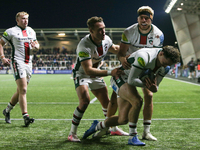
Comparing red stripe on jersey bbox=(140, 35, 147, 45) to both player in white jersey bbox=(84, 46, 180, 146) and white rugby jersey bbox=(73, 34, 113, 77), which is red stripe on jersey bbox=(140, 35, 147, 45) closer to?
white rugby jersey bbox=(73, 34, 113, 77)

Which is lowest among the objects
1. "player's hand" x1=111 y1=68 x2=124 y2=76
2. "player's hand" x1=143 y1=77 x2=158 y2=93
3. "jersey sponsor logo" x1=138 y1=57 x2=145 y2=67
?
"player's hand" x1=143 y1=77 x2=158 y2=93

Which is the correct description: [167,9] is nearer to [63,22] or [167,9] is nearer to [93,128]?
[93,128]

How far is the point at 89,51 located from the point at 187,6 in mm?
31600

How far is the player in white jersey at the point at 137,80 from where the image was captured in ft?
11.4

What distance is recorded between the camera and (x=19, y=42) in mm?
5484

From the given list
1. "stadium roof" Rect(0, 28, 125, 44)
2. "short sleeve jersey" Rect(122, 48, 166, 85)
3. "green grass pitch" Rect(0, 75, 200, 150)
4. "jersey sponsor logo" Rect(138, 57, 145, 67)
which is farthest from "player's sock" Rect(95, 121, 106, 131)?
"stadium roof" Rect(0, 28, 125, 44)

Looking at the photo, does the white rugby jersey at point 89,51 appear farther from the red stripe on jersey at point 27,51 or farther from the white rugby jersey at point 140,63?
the red stripe on jersey at point 27,51

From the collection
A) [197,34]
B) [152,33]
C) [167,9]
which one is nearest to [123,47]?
[152,33]

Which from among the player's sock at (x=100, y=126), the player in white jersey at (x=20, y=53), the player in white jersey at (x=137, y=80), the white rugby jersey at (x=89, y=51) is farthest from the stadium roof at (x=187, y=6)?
the player's sock at (x=100, y=126)

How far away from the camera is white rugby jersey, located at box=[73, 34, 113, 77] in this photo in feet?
12.9

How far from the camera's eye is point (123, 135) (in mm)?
4441

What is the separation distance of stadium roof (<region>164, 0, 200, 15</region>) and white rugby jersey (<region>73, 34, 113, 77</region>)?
28.5 m

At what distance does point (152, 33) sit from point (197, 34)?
33296 millimetres

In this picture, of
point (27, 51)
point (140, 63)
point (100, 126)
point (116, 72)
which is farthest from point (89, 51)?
point (27, 51)
